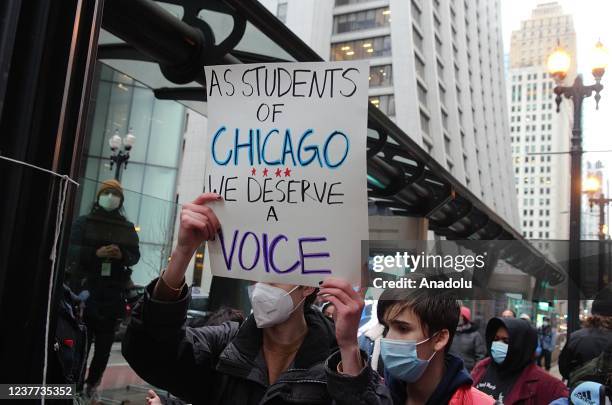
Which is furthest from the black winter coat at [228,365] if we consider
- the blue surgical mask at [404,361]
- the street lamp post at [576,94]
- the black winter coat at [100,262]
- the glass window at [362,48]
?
the glass window at [362,48]

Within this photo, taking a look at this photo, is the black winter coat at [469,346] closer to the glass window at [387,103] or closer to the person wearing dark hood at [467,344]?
the person wearing dark hood at [467,344]

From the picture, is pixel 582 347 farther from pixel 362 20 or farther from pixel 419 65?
pixel 362 20

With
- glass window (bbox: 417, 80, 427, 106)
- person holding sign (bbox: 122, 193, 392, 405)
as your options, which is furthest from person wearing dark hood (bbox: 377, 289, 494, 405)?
glass window (bbox: 417, 80, 427, 106)

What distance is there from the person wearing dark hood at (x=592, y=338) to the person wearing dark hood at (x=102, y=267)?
166 inches

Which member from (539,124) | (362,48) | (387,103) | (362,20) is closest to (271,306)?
(387,103)

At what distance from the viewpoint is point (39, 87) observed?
1.57 metres

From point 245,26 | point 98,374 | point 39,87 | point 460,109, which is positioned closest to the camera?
point 39,87

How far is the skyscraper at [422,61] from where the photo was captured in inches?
2124

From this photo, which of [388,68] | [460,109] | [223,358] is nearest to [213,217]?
[223,358]

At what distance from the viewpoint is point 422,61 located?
56.5m

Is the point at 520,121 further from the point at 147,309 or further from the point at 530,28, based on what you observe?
the point at 147,309

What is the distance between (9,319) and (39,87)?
0.60 metres

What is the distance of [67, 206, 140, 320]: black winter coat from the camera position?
554cm

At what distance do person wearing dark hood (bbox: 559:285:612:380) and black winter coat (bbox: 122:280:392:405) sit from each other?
3.75m
